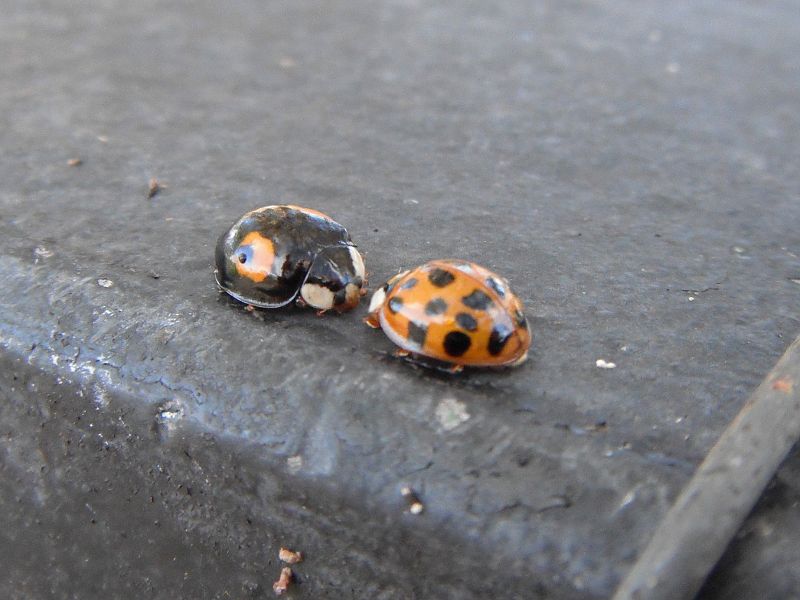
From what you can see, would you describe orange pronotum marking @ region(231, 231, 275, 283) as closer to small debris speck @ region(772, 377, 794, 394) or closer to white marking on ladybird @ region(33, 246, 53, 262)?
white marking on ladybird @ region(33, 246, 53, 262)

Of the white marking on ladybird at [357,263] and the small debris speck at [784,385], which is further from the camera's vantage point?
the white marking on ladybird at [357,263]

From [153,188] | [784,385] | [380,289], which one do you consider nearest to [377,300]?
[380,289]

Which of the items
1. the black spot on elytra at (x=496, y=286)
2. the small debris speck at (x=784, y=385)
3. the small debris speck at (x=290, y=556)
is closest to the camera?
the small debris speck at (x=784, y=385)

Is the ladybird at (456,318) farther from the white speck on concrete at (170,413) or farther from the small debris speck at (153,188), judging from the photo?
the small debris speck at (153,188)

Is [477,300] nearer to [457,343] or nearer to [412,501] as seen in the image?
[457,343]

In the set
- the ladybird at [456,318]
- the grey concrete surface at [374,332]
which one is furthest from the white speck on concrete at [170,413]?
the ladybird at [456,318]

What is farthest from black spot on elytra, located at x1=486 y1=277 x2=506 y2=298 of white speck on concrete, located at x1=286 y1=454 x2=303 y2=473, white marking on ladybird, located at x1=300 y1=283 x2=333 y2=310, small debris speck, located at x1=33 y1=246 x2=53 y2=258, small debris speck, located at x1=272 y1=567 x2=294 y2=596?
small debris speck, located at x1=33 y1=246 x2=53 y2=258

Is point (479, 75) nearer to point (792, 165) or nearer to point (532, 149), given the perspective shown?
point (532, 149)

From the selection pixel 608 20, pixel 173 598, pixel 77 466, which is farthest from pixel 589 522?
pixel 608 20
